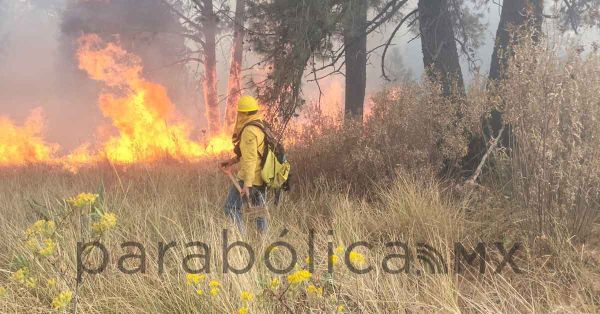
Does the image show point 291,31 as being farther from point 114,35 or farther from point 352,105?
point 114,35

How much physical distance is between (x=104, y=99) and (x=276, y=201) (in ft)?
46.4

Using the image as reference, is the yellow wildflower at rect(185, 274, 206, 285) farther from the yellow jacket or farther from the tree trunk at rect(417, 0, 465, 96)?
the tree trunk at rect(417, 0, 465, 96)

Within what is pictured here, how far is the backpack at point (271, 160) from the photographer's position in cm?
440

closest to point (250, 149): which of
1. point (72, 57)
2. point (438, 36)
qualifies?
point (438, 36)

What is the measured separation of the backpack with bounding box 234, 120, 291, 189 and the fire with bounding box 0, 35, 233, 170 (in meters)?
4.60

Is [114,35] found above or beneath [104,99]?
above

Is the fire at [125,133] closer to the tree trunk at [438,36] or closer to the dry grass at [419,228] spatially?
the tree trunk at [438,36]

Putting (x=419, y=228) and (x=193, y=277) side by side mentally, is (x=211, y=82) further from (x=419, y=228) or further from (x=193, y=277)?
(x=193, y=277)

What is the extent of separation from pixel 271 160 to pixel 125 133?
9954 millimetres

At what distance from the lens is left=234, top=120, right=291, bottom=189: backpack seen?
173 inches

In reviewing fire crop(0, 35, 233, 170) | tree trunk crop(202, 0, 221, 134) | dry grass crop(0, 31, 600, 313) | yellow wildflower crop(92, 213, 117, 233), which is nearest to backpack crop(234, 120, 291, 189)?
dry grass crop(0, 31, 600, 313)

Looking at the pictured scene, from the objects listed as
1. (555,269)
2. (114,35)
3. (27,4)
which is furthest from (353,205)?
(27,4)

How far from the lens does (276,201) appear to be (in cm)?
468

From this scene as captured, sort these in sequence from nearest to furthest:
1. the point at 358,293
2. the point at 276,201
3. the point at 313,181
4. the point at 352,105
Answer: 1. the point at 358,293
2. the point at 276,201
3. the point at 313,181
4. the point at 352,105
